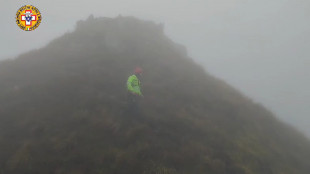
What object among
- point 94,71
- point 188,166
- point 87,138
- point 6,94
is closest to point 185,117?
point 188,166

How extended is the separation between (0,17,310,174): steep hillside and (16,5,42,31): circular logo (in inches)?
113

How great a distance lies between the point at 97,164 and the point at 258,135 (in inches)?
363

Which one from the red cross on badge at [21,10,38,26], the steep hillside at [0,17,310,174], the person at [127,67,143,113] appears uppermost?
the red cross on badge at [21,10,38,26]

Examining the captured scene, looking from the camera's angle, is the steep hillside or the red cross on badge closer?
the steep hillside

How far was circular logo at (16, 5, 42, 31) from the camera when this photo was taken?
1706cm

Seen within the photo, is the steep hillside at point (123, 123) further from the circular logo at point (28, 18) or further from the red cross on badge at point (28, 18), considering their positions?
the red cross on badge at point (28, 18)

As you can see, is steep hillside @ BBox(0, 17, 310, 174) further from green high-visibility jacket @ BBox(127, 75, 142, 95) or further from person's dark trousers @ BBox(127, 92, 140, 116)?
green high-visibility jacket @ BBox(127, 75, 142, 95)

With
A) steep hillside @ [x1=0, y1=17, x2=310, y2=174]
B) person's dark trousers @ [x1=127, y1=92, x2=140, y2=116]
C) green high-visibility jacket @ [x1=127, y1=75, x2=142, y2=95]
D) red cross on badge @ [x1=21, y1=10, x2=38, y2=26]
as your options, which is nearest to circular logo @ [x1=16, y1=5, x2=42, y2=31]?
red cross on badge @ [x1=21, y1=10, x2=38, y2=26]

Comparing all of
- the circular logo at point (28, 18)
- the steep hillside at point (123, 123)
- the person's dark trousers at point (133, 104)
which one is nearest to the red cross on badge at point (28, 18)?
the circular logo at point (28, 18)

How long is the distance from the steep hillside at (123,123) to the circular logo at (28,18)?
287 centimetres

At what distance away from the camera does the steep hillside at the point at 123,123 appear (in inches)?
349

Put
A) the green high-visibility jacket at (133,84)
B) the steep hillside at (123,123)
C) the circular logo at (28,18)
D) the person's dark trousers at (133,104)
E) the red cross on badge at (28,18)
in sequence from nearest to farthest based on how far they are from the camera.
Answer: the steep hillside at (123,123) → the green high-visibility jacket at (133,84) → the person's dark trousers at (133,104) → the circular logo at (28,18) → the red cross on badge at (28,18)

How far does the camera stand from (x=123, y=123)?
11336mm

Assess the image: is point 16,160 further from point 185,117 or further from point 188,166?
point 185,117
